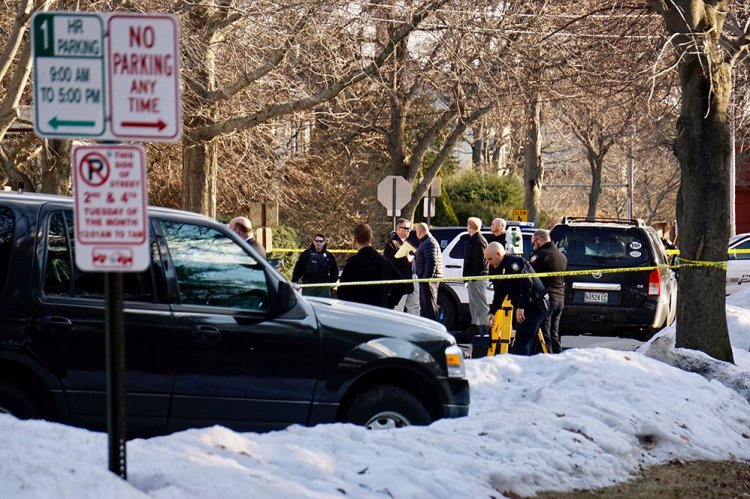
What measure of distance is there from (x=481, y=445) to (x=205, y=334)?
196 cm

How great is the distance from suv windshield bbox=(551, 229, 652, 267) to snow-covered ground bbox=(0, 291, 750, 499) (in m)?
5.88

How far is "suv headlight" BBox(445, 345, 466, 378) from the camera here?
8.95 metres

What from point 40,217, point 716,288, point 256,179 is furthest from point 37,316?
point 256,179

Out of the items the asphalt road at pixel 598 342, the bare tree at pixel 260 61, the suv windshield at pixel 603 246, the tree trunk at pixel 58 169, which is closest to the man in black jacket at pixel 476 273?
the suv windshield at pixel 603 246

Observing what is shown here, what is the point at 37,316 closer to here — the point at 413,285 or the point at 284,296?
the point at 284,296

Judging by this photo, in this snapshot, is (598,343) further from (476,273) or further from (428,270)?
(428,270)

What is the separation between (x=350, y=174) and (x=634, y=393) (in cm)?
3267

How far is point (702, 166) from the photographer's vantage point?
43.7 feet

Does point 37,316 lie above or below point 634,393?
above

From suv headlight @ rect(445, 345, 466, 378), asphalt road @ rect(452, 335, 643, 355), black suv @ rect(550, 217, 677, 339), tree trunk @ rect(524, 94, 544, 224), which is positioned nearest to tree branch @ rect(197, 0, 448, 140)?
black suv @ rect(550, 217, 677, 339)

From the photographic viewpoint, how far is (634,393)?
35.5 feet

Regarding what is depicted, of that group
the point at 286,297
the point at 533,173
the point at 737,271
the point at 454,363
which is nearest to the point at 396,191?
the point at 737,271

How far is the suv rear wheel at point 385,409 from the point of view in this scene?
8.52 m

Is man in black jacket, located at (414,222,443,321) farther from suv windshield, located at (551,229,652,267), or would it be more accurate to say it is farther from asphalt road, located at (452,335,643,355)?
suv windshield, located at (551,229,652,267)
